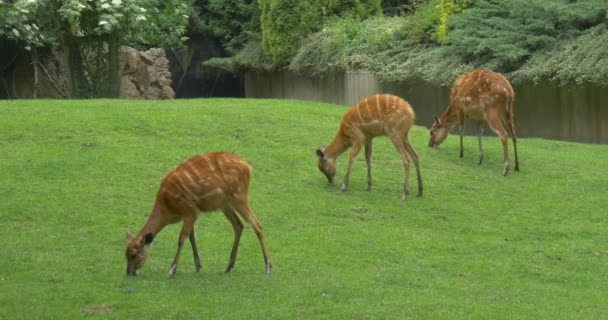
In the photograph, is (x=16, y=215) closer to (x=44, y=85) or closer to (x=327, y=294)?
(x=327, y=294)

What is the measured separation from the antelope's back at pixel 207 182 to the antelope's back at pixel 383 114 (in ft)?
15.5

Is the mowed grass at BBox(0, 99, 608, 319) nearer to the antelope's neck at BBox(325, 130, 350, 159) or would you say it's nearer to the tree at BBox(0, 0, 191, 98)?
the antelope's neck at BBox(325, 130, 350, 159)

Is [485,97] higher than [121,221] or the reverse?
higher

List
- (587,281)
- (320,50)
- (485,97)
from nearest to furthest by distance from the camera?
(587,281), (485,97), (320,50)

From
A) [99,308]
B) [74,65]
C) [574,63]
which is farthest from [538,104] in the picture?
[99,308]

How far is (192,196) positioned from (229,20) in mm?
26408

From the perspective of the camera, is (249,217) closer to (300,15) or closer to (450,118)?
(450,118)

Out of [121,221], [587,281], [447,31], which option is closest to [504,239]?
[587,281]

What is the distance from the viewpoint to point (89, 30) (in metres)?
24.1

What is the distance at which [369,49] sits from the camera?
1081 inches

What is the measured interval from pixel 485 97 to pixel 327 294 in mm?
7833

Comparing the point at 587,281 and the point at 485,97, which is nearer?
the point at 587,281

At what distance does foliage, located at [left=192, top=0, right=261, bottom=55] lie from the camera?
116 ft

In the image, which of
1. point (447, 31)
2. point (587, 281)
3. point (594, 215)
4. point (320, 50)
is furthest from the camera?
point (320, 50)
